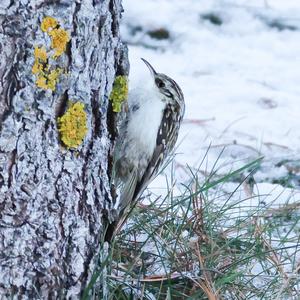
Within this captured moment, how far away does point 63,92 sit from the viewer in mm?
3369

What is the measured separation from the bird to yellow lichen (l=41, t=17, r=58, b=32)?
1218 millimetres

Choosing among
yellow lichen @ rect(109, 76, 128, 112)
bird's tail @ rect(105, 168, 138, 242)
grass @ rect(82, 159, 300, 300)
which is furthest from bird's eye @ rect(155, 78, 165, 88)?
yellow lichen @ rect(109, 76, 128, 112)

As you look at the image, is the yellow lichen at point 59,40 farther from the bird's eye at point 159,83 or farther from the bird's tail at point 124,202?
the bird's eye at point 159,83

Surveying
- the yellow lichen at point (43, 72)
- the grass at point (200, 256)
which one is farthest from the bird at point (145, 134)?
the yellow lichen at point (43, 72)

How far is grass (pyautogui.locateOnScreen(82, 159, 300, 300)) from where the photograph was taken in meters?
3.72

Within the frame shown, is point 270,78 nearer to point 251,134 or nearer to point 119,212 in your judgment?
point 251,134

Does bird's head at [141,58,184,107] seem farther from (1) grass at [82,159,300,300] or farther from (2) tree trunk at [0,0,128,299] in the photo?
(2) tree trunk at [0,0,128,299]

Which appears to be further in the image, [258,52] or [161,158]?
[258,52]

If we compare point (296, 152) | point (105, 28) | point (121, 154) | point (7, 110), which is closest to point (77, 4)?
point (105, 28)

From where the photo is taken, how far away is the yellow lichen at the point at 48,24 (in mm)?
3250

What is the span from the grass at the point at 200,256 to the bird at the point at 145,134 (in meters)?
0.24

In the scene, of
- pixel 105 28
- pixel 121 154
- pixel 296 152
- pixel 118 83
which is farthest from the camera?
pixel 296 152

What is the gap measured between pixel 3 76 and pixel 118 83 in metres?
0.70

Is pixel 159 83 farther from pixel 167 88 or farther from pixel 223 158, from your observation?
pixel 223 158
